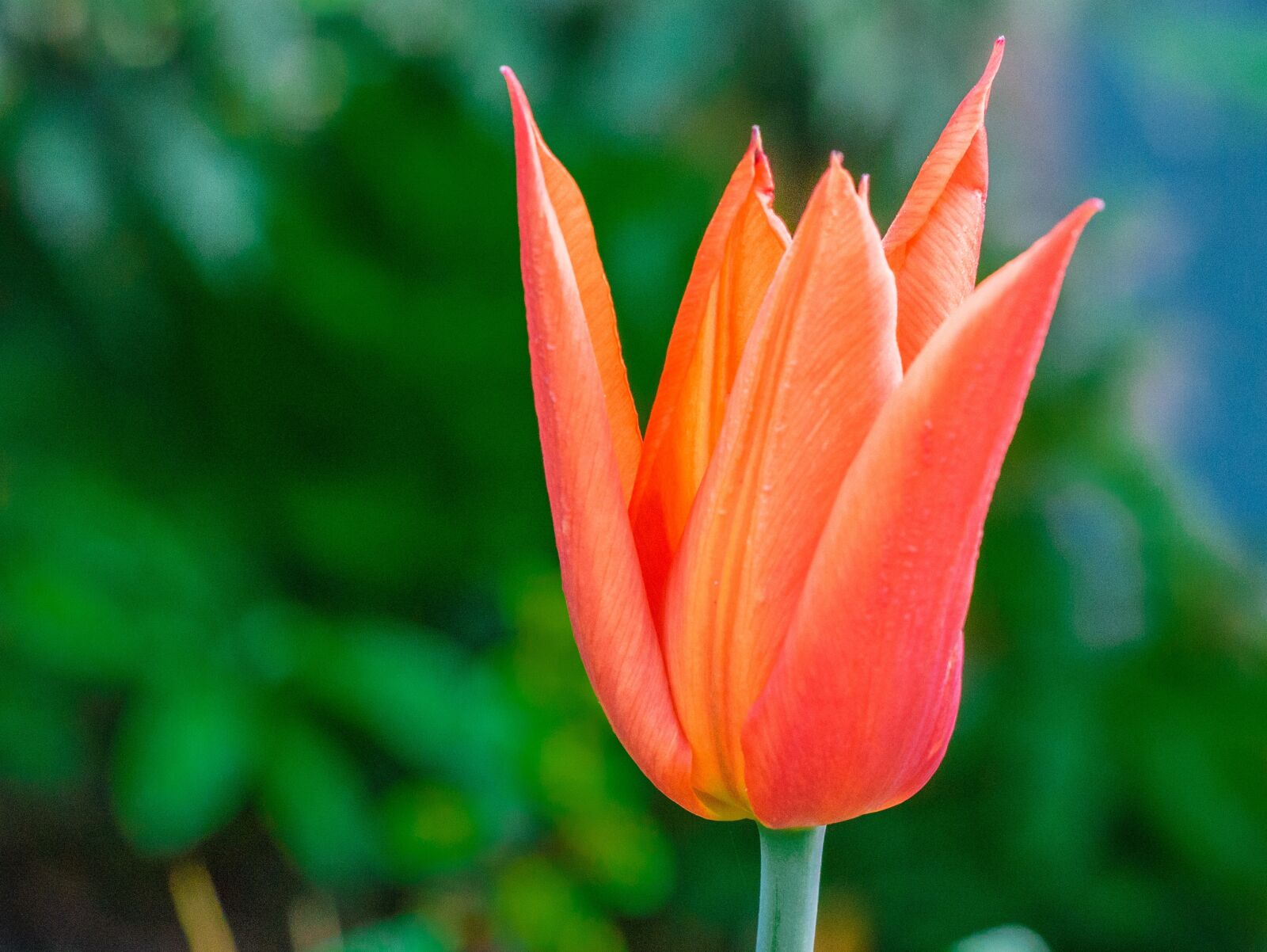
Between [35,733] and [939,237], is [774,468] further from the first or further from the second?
[35,733]

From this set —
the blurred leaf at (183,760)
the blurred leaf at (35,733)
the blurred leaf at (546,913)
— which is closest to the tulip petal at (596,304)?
the blurred leaf at (546,913)

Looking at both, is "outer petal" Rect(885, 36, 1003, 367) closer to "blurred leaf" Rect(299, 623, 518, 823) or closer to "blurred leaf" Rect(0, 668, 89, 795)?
"blurred leaf" Rect(299, 623, 518, 823)

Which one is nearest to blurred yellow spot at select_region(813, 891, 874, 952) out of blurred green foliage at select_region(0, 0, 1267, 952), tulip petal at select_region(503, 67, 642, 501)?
blurred green foliage at select_region(0, 0, 1267, 952)

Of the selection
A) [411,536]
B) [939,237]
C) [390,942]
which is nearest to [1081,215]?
[939,237]

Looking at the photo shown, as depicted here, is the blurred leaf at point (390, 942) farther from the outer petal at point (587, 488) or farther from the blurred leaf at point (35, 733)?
the blurred leaf at point (35, 733)

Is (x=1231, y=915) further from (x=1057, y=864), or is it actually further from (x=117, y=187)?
(x=117, y=187)

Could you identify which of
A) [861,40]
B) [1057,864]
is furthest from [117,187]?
[1057,864]
